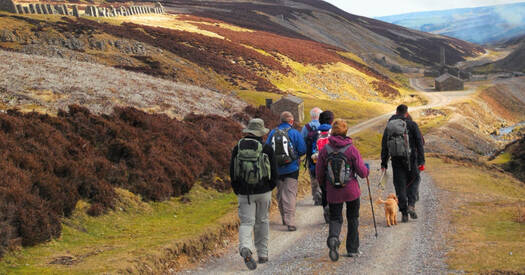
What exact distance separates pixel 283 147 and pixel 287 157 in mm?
259

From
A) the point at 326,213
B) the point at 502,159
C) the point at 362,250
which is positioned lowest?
the point at 502,159

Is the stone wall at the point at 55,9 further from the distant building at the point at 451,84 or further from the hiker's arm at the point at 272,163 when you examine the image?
the hiker's arm at the point at 272,163

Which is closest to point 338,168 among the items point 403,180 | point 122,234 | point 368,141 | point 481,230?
point 403,180

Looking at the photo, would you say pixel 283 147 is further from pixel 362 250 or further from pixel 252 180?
pixel 362 250

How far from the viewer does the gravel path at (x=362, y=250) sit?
28.8 ft

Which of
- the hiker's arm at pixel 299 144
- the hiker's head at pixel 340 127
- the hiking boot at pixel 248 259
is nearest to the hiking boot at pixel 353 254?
the hiking boot at pixel 248 259

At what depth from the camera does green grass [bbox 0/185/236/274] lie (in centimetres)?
845

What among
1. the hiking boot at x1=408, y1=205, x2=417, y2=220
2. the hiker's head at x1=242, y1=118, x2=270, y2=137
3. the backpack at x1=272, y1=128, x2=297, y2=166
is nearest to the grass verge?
the hiking boot at x1=408, y1=205, x2=417, y2=220

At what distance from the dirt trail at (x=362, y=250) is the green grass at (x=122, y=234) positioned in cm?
126

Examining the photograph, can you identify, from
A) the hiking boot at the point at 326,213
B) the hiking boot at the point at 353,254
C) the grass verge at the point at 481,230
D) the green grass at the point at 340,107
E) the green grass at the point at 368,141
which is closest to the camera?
the grass verge at the point at 481,230

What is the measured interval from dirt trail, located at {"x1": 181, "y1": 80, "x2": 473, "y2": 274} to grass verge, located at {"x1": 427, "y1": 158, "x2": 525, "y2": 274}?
418 millimetres

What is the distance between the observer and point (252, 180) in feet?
29.5

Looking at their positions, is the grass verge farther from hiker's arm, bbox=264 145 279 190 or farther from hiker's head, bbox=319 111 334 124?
hiker's head, bbox=319 111 334 124

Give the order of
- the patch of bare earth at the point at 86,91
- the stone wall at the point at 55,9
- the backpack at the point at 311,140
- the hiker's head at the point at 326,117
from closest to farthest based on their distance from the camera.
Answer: the hiker's head at the point at 326,117, the backpack at the point at 311,140, the patch of bare earth at the point at 86,91, the stone wall at the point at 55,9
